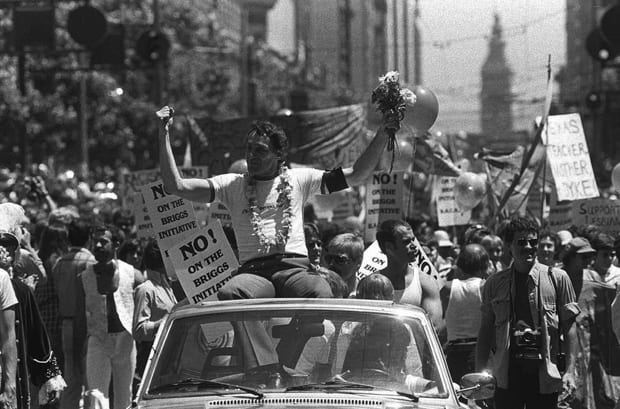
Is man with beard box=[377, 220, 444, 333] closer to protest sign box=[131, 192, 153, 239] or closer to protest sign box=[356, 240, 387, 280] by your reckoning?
protest sign box=[356, 240, 387, 280]

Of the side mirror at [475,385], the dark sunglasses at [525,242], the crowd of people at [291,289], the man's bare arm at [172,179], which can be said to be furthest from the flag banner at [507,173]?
the side mirror at [475,385]

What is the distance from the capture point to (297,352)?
636 cm

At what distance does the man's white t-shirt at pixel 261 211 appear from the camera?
767 cm

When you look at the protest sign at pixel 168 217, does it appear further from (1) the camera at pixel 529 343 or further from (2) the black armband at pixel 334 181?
(1) the camera at pixel 529 343

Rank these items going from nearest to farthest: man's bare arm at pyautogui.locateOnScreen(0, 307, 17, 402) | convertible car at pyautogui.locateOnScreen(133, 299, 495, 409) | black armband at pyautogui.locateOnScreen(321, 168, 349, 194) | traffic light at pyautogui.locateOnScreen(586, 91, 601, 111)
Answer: convertible car at pyautogui.locateOnScreen(133, 299, 495, 409), man's bare arm at pyautogui.locateOnScreen(0, 307, 17, 402), black armband at pyautogui.locateOnScreen(321, 168, 349, 194), traffic light at pyautogui.locateOnScreen(586, 91, 601, 111)

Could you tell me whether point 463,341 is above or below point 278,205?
Result: below

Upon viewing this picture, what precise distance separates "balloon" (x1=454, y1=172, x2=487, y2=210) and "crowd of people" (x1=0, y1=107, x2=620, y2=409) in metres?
3.41

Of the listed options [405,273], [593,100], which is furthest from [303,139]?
[593,100]

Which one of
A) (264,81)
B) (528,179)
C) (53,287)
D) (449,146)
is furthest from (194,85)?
(53,287)

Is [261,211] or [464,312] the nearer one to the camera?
[261,211]

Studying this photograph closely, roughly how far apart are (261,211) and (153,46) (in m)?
17.8

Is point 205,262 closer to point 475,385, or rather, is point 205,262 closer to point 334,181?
point 334,181

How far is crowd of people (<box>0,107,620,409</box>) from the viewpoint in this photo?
770 centimetres

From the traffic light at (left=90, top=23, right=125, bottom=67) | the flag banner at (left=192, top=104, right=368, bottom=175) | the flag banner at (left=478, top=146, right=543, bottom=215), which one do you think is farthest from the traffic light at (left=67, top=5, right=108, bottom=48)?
the flag banner at (left=478, top=146, right=543, bottom=215)
